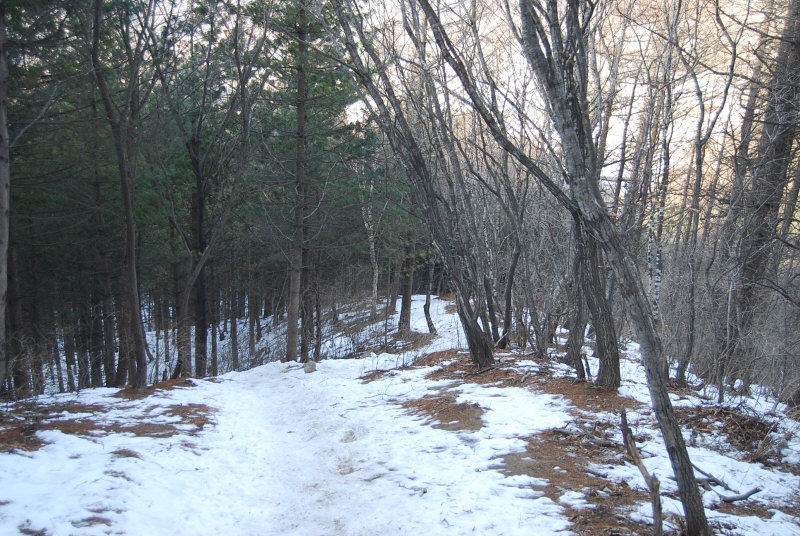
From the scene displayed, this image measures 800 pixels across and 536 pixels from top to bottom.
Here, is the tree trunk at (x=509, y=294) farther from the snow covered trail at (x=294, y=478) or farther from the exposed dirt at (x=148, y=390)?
Result: the exposed dirt at (x=148, y=390)

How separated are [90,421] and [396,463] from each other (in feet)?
10.7

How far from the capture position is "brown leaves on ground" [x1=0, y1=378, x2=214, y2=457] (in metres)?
4.34

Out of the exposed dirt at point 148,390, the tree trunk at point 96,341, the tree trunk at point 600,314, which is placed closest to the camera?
the tree trunk at point 600,314

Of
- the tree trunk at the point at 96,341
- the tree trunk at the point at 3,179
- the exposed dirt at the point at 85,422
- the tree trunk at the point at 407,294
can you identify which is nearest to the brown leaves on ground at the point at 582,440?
the exposed dirt at the point at 85,422

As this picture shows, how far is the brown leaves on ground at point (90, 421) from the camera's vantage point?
14.2ft

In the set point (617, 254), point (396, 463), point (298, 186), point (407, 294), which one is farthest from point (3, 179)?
point (407, 294)

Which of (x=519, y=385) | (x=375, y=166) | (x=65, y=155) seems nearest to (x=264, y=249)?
(x=375, y=166)

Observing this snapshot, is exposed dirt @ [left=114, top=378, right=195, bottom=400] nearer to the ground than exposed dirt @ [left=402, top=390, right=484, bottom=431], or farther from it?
farther from it

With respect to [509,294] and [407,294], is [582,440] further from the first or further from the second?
[407,294]

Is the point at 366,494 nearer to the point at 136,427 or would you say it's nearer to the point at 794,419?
the point at 136,427

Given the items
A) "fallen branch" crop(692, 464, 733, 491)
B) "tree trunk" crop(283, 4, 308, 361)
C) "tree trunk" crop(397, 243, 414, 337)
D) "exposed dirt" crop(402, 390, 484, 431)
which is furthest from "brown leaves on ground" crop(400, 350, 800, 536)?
"tree trunk" crop(397, 243, 414, 337)

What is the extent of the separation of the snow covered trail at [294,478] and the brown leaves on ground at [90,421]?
12 cm

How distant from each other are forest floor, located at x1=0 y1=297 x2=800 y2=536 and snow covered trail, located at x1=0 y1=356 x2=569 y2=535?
0.05 ft

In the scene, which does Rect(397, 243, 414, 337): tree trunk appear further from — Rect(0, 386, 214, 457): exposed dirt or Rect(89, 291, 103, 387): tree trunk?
Rect(0, 386, 214, 457): exposed dirt
